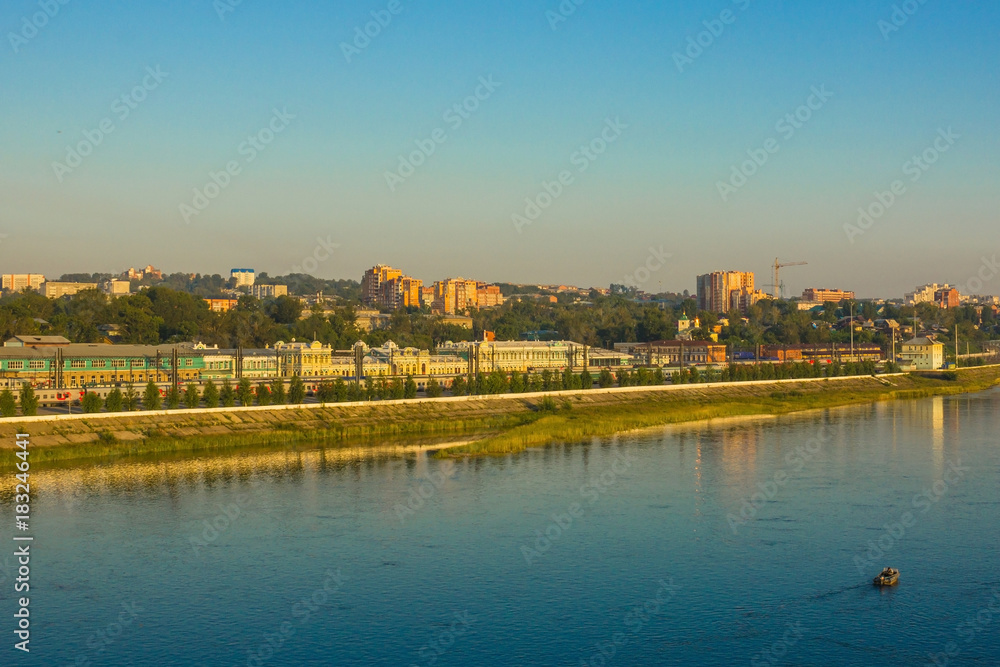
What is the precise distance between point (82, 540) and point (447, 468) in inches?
438

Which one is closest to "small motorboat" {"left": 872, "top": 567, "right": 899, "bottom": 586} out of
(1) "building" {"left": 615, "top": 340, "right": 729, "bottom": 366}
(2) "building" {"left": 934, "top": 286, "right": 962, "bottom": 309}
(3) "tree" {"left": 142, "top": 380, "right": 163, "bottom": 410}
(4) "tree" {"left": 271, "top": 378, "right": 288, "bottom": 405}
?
(3) "tree" {"left": 142, "top": 380, "right": 163, "bottom": 410}

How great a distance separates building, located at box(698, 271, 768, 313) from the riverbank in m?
107

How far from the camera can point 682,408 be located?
46.6 metres

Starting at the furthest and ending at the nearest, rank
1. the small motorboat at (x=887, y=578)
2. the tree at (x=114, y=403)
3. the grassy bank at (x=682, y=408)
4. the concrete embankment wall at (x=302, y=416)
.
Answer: the grassy bank at (x=682, y=408) < the tree at (x=114, y=403) < the concrete embankment wall at (x=302, y=416) < the small motorboat at (x=887, y=578)

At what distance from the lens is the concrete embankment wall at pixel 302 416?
3078cm

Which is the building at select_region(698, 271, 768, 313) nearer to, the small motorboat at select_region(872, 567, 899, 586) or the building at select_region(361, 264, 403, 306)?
the building at select_region(361, 264, 403, 306)

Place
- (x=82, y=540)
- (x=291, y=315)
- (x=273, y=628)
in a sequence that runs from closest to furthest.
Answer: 1. (x=273, y=628)
2. (x=82, y=540)
3. (x=291, y=315)

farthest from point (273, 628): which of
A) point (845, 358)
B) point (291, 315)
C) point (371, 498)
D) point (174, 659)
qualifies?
point (845, 358)

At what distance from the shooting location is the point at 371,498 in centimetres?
2372

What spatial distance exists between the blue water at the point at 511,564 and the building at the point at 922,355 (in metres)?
54.6

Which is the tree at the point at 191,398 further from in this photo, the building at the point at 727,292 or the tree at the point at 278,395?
the building at the point at 727,292

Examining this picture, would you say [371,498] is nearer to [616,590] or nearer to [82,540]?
[82,540]

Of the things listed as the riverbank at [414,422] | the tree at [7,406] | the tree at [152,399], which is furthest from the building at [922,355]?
Answer: the tree at [7,406]

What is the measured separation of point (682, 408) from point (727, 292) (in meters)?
122
